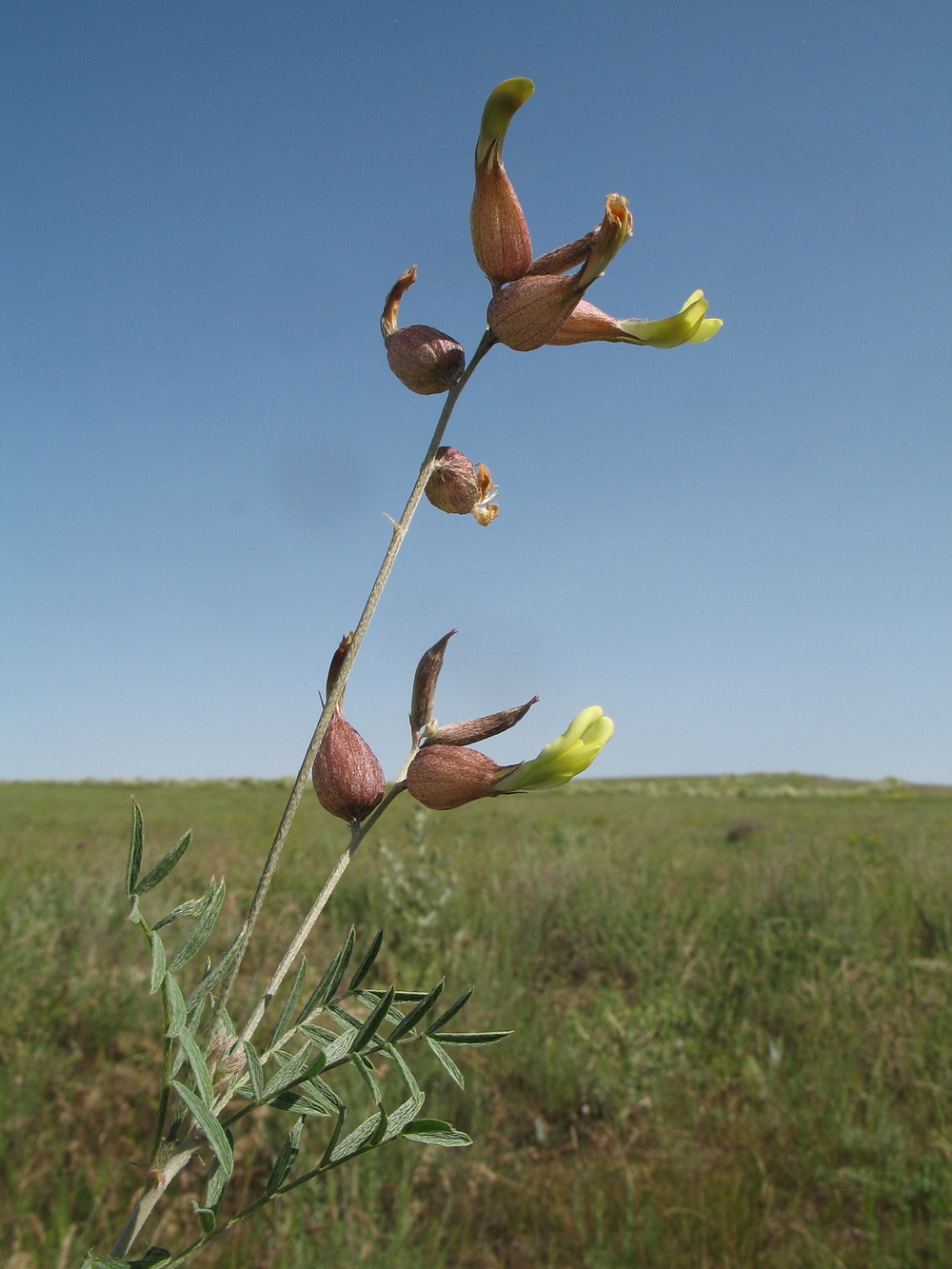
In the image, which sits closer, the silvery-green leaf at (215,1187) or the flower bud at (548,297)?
the silvery-green leaf at (215,1187)

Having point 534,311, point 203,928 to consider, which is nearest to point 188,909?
point 203,928

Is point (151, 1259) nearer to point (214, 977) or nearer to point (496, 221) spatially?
point (214, 977)

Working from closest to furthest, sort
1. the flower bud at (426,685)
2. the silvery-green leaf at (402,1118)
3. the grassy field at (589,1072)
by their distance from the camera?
1. the silvery-green leaf at (402,1118)
2. the flower bud at (426,685)
3. the grassy field at (589,1072)

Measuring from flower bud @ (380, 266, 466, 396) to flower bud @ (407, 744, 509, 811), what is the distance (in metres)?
0.29

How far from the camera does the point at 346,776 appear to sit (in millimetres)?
585

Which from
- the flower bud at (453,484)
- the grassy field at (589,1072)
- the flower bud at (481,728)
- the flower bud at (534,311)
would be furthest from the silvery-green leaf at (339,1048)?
the grassy field at (589,1072)

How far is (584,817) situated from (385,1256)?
1475cm

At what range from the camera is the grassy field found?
2.55 m

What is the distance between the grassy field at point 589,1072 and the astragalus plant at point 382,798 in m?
2.02

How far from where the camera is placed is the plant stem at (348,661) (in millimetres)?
512

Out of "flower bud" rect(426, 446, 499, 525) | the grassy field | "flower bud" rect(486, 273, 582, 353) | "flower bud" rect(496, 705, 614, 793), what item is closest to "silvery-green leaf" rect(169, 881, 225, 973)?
"flower bud" rect(496, 705, 614, 793)

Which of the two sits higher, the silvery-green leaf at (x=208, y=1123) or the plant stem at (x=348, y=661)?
the plant stem at (x=348, y=661)

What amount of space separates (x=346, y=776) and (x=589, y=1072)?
139 inches

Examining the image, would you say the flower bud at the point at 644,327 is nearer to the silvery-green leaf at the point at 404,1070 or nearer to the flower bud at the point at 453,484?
the flower bud at the point at 453,484
